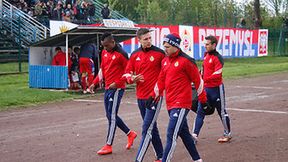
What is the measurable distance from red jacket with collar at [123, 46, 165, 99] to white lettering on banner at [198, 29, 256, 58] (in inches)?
989

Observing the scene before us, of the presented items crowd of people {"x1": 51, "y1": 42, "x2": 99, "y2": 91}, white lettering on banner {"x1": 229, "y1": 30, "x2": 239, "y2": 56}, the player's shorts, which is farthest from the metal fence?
the player's shorts

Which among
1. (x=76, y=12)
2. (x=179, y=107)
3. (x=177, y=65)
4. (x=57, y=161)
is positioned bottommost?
(x=57, y=161)

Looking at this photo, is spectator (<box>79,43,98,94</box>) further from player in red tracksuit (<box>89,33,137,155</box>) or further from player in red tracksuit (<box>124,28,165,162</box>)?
player in red tracksuit (<box>124,28,165,162</box>)

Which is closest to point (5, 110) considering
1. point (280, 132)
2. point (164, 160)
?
point (280, 132)

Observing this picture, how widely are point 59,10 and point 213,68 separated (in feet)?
68.1

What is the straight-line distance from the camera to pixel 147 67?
27.1ft

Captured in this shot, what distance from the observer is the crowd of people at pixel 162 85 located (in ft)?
24.4

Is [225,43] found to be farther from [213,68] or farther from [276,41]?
[213,68]

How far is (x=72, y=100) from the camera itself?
56.0 ft

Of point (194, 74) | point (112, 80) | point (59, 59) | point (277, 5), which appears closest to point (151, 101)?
point (194, 74)

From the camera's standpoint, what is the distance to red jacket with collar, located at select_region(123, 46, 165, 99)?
8.23 metres

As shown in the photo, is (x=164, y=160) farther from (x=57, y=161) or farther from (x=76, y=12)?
(x=76, y=12)

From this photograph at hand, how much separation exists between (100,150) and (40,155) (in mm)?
966

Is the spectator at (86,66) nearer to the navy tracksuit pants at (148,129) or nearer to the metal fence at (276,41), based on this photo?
the navy tracksuit pants at (148,129)
